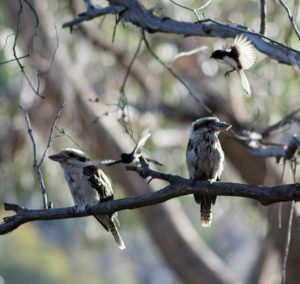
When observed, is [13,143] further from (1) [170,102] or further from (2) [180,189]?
(2) [180,189]

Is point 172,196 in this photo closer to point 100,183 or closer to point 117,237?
point 100,183

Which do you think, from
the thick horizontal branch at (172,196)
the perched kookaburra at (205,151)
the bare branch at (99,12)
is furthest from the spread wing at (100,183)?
the thick horizontal branch at (172,196)

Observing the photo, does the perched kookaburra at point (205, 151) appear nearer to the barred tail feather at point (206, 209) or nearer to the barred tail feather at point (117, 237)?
the barred tail feather at point (206, 209)

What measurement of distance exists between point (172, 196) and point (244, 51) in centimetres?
101

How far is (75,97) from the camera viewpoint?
39.8 feet

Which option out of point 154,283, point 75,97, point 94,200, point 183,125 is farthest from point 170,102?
point 154,283

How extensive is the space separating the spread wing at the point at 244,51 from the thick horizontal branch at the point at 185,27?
6 cm

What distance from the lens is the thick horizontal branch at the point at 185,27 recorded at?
18.8 ft

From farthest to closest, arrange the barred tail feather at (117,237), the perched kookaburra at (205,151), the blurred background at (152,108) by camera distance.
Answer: the blurred background at (152,108) < the barred tail feather at (117,237) < the perched kookaburra at (205,151)

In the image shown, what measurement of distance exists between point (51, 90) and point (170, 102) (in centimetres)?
182

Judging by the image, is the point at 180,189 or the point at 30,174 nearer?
the point at 180,189

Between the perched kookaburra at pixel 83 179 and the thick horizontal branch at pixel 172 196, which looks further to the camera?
the perched kookaburra at pixel 83 179

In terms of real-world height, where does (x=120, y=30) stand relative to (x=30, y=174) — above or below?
above

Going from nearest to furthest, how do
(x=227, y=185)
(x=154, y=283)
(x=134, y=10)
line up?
1. (x=227, y=185)
2. (x=134, y=10)
3. (x=154, y=283)
